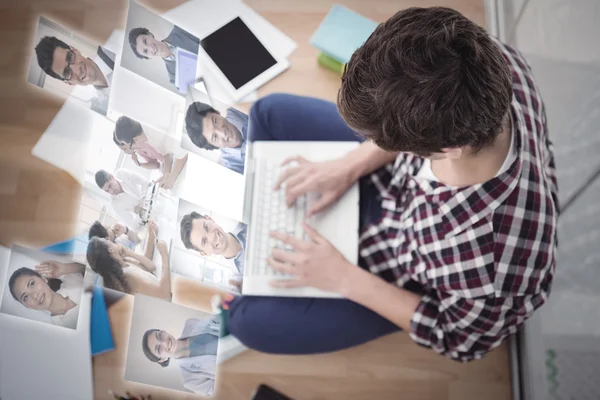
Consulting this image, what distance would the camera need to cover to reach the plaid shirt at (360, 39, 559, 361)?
59 cm

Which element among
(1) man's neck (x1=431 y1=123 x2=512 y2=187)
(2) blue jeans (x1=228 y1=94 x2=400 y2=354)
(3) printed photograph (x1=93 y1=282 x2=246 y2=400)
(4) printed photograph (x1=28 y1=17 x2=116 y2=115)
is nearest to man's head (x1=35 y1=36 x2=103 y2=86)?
(4) printed photograph (x1=28 y1=17 x2=116 y2=115)

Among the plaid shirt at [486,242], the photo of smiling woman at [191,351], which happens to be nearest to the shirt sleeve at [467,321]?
the plaid shirt at [486,242]

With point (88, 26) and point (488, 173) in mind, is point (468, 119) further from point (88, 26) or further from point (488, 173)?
point (88, 26)

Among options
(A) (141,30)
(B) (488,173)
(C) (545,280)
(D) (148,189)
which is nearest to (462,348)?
(C) (545,280)

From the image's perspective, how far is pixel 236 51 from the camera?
0.87m

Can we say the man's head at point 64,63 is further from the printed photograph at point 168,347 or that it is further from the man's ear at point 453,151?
the man's ear at point 453,151

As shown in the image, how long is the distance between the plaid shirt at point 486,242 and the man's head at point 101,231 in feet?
1.41

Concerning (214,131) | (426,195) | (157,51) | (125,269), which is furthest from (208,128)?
(426,195)

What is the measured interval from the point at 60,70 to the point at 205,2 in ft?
1.25

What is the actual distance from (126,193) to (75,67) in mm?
157

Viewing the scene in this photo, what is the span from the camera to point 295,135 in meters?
0.89

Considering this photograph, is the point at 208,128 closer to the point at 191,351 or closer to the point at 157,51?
the point at 157,51

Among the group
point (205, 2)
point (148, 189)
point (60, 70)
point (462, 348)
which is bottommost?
point (462, 348)

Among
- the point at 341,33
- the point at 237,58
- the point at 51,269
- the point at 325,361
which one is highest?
the point at 341,33
